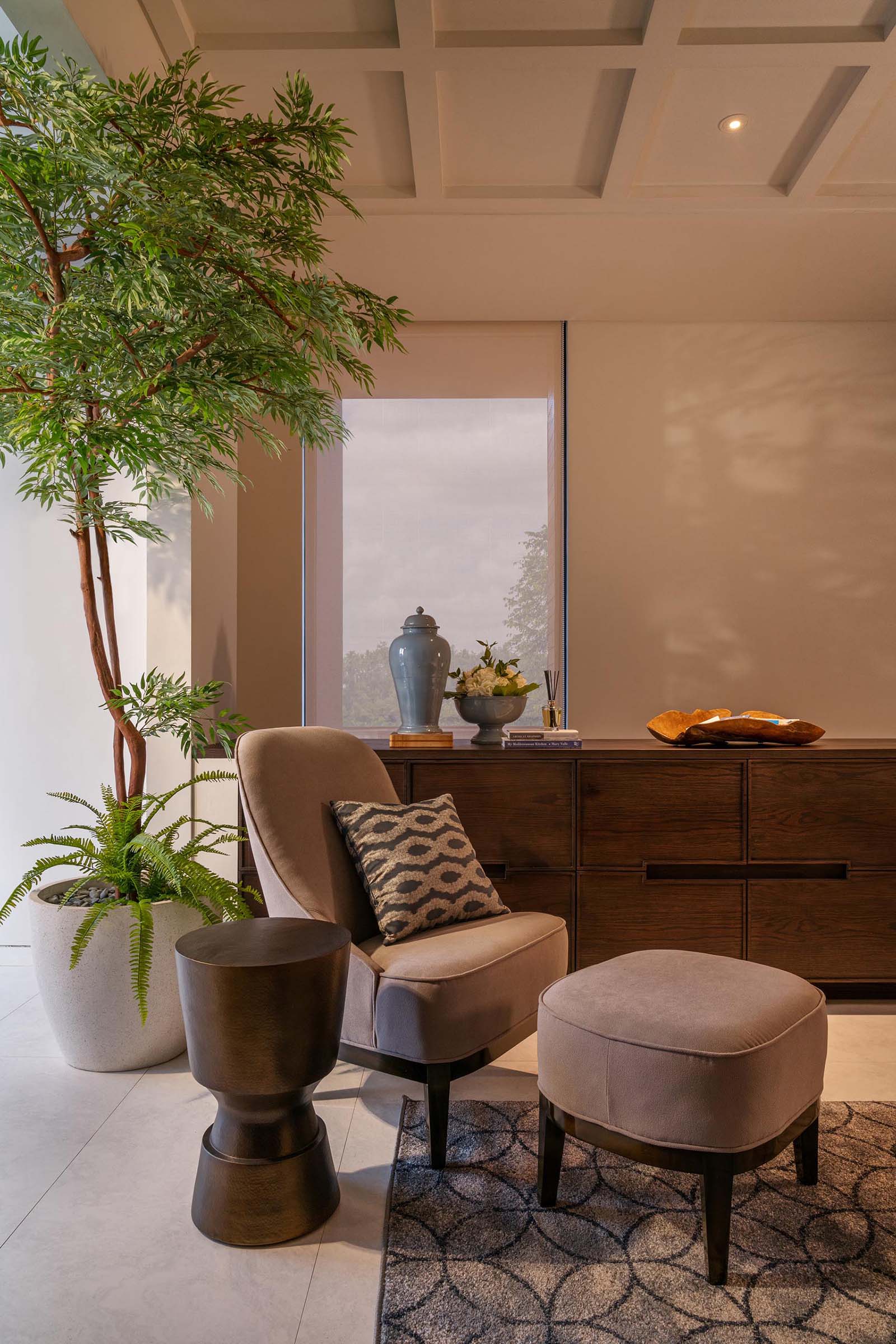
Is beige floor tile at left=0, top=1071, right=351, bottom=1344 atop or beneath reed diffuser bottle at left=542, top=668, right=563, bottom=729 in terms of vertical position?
beneath

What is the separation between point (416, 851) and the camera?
7.13ft

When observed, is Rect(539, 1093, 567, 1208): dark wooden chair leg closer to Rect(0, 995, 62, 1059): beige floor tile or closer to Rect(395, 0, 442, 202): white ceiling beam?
Rect(0, 995, 62, 1059): beige floor tile

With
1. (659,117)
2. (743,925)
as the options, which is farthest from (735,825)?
(659,117)

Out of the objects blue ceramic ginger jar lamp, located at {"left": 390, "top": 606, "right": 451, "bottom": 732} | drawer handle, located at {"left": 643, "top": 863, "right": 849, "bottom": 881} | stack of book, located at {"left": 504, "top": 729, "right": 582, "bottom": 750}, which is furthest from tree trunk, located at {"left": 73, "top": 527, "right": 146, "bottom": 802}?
drawer handle, located at {"left": 643, "top": 863, "right": 849, "bottom": 881}

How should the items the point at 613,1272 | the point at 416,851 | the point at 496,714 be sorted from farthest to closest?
the point at 496,714
the point at 416,851
the point at 613,1272

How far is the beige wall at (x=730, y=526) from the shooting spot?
3.65 m

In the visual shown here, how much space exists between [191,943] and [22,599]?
2.15 meters

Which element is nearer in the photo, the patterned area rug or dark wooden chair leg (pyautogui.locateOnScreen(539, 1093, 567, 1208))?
the patterned area rug

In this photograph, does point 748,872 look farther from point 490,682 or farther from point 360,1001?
point 360,1001

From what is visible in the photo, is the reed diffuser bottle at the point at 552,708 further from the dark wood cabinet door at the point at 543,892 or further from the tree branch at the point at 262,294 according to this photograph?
the tree branch at the point at 262,294

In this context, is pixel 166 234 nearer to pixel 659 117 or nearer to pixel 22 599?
pixel 659 117

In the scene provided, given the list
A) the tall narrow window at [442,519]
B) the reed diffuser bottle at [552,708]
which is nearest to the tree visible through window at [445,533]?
the tall narrow window at [442,519]

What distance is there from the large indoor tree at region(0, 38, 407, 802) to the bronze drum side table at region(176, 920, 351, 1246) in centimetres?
96

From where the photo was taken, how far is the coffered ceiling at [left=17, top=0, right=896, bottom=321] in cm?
226
